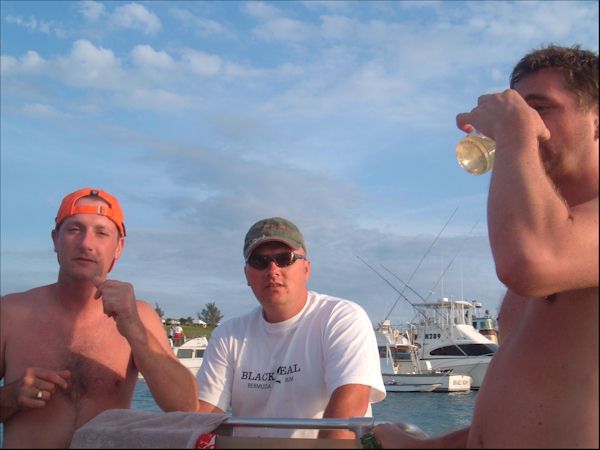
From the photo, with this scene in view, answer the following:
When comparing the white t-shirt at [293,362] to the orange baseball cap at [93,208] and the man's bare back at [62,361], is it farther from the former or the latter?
the orange baseball cap at [93,208]

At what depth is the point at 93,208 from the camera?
3.08 metres

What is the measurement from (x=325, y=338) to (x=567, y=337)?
1.82m

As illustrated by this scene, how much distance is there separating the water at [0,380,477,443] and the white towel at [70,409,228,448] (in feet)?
70.0

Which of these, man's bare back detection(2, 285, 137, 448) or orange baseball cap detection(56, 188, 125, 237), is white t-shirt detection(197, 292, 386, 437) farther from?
orange baseball cap detection(56, 188, 125, 237)

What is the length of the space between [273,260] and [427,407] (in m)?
31.1

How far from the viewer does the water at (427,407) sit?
2477cm

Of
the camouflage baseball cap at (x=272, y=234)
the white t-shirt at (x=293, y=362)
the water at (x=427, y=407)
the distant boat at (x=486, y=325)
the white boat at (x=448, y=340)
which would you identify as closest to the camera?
the white t-shirt at (x=293, y=362)

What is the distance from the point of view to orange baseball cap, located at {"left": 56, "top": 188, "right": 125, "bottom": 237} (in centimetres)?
306

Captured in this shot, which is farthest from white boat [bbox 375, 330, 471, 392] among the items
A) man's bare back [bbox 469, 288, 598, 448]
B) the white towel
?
man's bare back [bbox 469, 288, 598, 448]

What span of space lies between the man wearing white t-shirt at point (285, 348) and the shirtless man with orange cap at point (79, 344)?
0.56 m

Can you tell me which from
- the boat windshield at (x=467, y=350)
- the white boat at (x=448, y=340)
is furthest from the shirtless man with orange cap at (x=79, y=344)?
the boat windshield at (x=467, y=350)

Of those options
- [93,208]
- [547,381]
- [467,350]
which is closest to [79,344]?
[93,208]

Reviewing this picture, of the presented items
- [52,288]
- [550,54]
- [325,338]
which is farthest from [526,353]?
[52,288]

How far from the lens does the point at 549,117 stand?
1.94 metres
